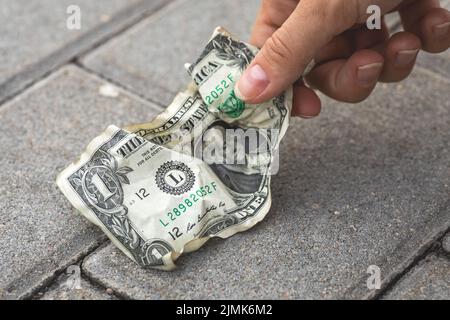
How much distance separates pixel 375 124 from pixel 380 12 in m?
0.42

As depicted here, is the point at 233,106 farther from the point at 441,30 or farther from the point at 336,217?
the point at 441,30

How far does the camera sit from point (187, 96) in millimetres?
1768

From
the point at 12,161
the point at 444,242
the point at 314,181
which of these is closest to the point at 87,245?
the point at 12,161

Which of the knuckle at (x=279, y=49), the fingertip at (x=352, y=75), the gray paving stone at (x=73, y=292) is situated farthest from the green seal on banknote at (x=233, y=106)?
the gray paving stone at (x=73, y=292)

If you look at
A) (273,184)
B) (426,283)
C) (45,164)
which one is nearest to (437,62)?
(273,184)

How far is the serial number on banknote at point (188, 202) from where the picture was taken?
160cm

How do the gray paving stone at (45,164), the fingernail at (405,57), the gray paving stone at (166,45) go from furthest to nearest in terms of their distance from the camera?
the gray paving stone at (166,45) < the fingernail at (405,57) < the gray paving stone at (45,164)

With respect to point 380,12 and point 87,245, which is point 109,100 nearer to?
point 87,245

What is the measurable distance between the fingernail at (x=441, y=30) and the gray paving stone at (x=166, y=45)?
70cm

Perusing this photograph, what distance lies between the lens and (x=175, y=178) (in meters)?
1.65

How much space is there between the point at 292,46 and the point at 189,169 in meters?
0.36

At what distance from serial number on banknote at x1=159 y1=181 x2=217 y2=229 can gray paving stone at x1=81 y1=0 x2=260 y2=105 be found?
0.53 m

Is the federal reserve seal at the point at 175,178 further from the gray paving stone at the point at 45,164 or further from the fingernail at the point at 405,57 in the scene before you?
the fingernail at the point at 405,57

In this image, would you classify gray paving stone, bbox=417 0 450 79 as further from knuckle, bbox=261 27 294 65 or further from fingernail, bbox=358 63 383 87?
knuckle, bbox=261 27 294 65
